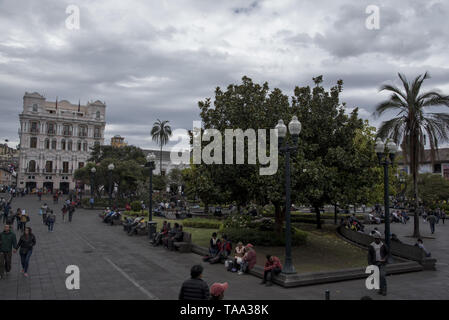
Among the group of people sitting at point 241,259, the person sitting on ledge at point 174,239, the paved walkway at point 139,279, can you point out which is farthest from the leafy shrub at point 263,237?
the group of people sitting at point 241,259

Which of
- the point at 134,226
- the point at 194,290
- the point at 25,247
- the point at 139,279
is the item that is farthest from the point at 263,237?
the point at 194,290

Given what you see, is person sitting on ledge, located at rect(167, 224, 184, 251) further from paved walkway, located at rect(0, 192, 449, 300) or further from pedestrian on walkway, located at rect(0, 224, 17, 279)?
pedestrian on walkway, located at rect(0, 224, 17, 279)

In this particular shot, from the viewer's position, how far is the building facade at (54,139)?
7200cm

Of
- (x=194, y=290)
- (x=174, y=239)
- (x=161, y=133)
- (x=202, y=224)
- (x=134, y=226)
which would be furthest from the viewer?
(x=161, y=133)

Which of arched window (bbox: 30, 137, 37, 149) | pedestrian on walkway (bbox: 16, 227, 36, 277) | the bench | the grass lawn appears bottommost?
the grass lawn

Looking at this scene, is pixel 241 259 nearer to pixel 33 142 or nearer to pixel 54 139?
pixel 54 139

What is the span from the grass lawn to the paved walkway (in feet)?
6.44

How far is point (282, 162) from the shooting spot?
1412cm

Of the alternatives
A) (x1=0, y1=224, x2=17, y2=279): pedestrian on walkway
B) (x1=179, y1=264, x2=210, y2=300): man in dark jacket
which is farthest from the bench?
(x1=179, y1=264, x2=210, y2=300): man in dark jacket

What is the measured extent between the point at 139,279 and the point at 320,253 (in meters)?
8.29

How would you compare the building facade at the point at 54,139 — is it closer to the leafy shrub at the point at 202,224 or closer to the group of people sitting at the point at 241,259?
the leafy shrub at the point at 202,224

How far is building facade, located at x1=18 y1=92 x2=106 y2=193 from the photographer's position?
72.0 m

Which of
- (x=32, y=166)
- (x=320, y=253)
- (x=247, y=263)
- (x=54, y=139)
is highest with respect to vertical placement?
(x=54, y=139)

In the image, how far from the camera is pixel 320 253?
15453mm
